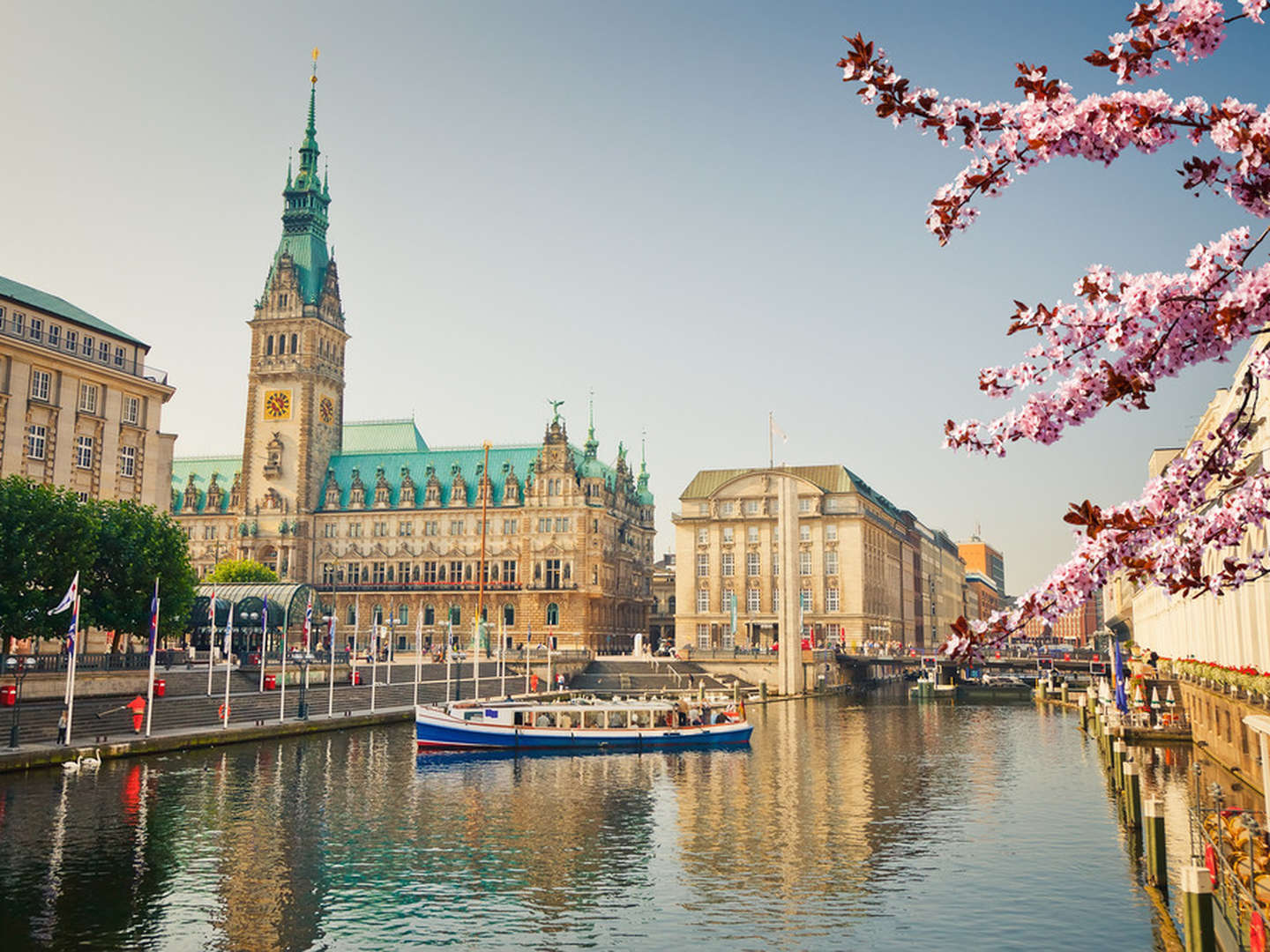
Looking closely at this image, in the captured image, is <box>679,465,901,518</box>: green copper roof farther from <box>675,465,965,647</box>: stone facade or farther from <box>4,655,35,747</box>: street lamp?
<box>4,655,35,747</box>: street lamp

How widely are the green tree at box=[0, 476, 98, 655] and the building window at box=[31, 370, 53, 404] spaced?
1676cm

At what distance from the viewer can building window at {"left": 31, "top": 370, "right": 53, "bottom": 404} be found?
3349 inches

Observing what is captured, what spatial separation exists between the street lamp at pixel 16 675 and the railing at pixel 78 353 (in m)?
28.1

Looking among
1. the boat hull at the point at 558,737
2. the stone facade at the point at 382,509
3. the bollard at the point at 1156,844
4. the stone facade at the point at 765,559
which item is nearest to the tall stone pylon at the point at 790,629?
the stone facade at the point at 765,559

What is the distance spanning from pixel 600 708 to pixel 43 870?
4445 centimetres

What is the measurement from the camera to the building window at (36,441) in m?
84.6

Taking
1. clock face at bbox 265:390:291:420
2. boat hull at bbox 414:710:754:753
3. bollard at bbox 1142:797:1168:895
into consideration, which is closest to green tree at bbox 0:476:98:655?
boat hull at bbox 414:710:754:753

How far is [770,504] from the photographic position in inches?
6068

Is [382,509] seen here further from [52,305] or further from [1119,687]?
[1119,687]

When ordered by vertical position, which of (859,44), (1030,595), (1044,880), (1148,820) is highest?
(859,44)

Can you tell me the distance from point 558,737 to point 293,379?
110m

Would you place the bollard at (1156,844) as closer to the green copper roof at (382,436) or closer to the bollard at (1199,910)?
the bollard at (1199,910)

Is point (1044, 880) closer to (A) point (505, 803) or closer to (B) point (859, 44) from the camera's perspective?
(A) point (505, 803)

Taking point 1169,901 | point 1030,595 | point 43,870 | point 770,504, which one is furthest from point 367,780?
point 770,504
